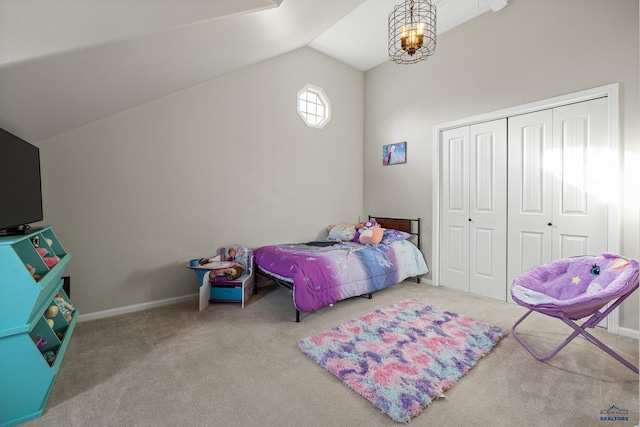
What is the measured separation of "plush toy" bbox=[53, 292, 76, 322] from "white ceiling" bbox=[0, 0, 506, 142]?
1.36 metres

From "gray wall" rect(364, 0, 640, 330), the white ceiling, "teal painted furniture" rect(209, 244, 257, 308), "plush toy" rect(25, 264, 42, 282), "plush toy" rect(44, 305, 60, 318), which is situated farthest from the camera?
"teal painted furniture" rect(209, 244, 257, 308)

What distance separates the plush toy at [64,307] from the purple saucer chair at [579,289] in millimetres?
3545

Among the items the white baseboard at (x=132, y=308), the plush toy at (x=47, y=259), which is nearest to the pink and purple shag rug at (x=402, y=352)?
the white baseboard at (x=132, y=308)

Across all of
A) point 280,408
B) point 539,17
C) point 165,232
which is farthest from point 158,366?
point 539,17

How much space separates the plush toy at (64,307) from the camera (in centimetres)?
231

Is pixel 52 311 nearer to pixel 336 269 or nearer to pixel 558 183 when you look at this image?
pixel 336 269

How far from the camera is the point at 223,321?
112 inches

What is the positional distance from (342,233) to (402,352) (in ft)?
7.34

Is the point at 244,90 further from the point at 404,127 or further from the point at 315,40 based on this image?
the point at 404,127

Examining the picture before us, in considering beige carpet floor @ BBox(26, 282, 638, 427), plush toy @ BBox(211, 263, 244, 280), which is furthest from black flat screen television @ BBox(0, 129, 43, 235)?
plush toy @ BBox(211, 263, 244, 280)

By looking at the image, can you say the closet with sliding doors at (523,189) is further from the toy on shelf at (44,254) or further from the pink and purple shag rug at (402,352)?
the toy on shelf at (44,254)

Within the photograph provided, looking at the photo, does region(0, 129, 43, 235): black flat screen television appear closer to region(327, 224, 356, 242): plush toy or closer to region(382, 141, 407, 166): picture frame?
region(327, 224, 356, 242): plush toy

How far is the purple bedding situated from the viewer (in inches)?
113

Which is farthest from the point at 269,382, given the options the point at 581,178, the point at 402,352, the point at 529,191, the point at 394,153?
the point at 394,153
